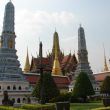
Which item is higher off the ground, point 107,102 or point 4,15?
point 4,15

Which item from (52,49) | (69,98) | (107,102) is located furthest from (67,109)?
(52,49)

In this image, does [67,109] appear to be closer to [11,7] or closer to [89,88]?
[89,88]

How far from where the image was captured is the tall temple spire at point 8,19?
64.5 m

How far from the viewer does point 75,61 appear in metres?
94.8

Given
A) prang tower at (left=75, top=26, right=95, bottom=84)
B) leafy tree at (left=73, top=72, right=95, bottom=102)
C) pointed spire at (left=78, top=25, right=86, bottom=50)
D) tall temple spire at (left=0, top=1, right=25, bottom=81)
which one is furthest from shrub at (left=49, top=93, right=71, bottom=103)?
pointed spire at (left=78, top=25, right=86, bottom=50)

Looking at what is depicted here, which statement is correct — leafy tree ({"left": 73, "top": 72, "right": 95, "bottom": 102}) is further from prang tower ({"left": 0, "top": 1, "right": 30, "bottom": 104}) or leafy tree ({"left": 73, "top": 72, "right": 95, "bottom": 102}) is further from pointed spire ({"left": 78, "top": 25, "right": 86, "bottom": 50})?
pointed spire ({"left": 78, "top": 25, "right": 86, "bottom": 50})

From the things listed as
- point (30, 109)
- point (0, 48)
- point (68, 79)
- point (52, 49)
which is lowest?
point (30, 109)

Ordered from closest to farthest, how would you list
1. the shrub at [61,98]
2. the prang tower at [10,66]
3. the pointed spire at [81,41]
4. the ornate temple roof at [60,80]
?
the shrub at [61,98]
the prang tower at [10,66]
the ornate temple roof at [60,80]
the pointed spire at [81,41]

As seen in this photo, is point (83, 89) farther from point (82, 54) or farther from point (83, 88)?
point (82, 54)

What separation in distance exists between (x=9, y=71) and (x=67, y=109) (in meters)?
36.8

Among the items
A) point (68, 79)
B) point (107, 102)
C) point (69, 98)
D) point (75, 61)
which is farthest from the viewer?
point (75, 61)

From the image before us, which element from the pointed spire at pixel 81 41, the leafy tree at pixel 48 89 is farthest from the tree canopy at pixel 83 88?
the pointed spire at pixel 81 41

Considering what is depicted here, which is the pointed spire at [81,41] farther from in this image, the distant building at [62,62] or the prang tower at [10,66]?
the prang tower at [10,66]

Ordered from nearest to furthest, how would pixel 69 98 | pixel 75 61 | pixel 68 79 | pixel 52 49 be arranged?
pixel 69 98
pixel 68 79
pixel 75 61
pixel 52 49
